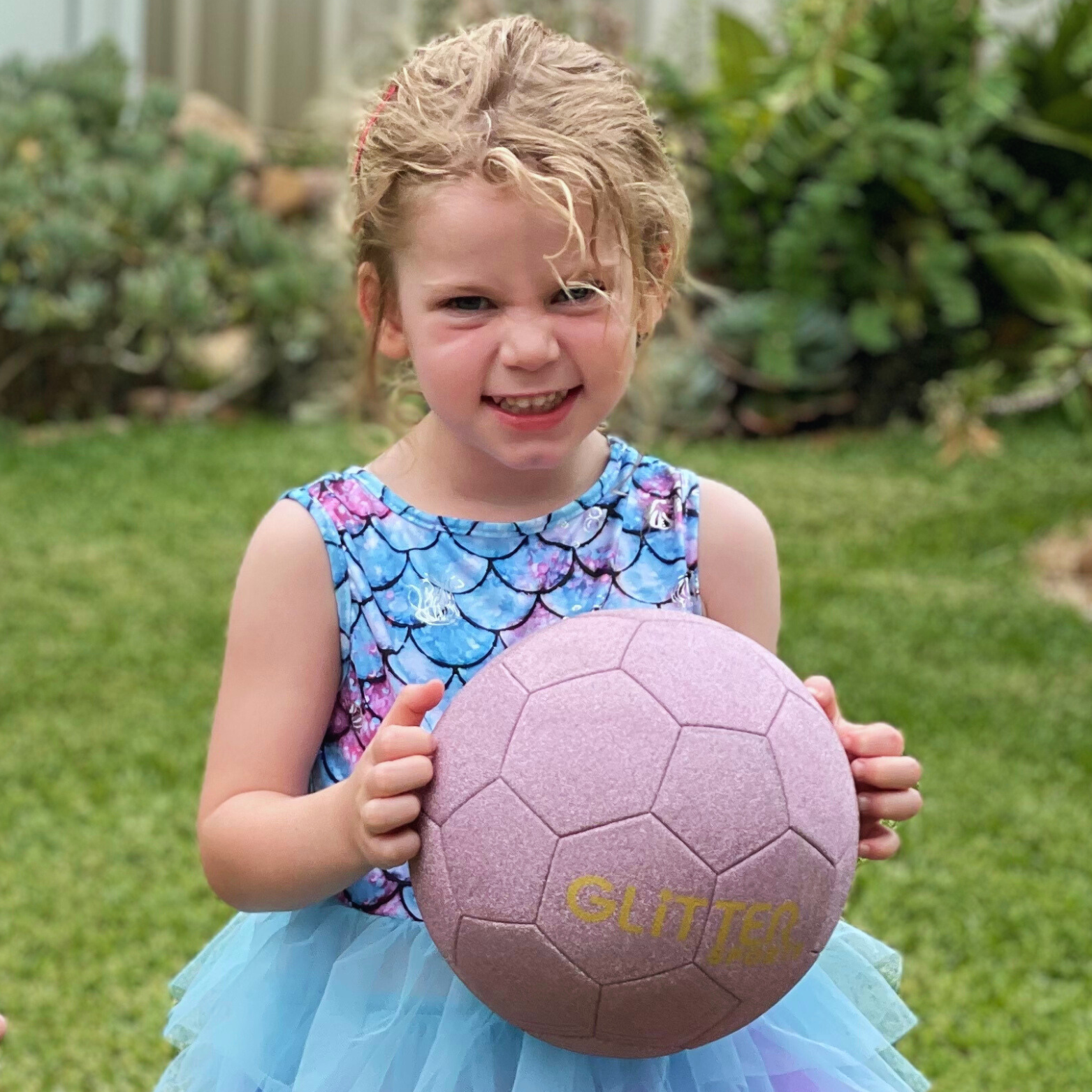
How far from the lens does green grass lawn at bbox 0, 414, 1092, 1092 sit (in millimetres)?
3287

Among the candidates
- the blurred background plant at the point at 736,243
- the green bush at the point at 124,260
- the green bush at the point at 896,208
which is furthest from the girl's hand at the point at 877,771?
the green bush at the point at 124,260

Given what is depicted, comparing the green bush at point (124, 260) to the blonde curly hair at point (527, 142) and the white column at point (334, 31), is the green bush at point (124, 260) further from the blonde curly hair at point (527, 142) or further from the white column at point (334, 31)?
the blonde curly hair at point (527, 142)

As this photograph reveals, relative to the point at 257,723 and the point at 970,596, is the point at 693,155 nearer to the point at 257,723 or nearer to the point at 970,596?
the point at 970,596

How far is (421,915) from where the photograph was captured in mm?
1604

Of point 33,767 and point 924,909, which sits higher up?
point 924,909

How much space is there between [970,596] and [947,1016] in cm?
281

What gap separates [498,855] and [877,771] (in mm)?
481

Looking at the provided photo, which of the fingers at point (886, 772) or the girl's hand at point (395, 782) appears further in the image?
the fingers at point (886, 772)

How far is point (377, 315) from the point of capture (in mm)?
1929

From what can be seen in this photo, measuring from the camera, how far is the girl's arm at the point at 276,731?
1.69 m

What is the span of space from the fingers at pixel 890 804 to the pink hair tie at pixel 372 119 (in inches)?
38.4

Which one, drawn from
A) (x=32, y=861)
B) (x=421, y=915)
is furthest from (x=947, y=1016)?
(x=32, y=861)

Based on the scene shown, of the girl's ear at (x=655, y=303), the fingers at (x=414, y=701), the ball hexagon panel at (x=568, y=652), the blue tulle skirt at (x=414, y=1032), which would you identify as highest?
the girl's ear at (x=655, y=303)

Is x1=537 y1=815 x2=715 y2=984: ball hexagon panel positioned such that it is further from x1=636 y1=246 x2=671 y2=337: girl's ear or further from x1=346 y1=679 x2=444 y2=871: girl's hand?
x1=636 y1=246 x2=671 y2=337: girl's ear
